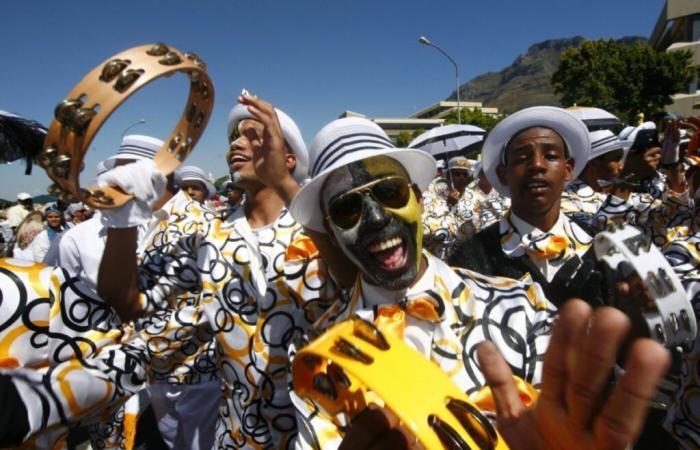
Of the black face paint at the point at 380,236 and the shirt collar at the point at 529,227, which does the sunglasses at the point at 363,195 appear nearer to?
the black face paint at the point at 380,236

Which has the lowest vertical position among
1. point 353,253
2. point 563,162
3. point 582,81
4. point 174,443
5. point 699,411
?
point 174,443

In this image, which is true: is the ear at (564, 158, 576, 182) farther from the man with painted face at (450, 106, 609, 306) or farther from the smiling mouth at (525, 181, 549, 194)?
the smiling mouth at (525, 181, 549, 194)

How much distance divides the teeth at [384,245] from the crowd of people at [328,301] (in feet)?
0.04

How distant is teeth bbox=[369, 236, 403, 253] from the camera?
1537mm

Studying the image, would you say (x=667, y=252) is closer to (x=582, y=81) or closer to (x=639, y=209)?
(x=639, y=209)

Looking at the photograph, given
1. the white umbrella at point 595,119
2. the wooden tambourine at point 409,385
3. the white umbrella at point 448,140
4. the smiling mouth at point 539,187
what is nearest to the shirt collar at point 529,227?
the smiling mouth at point 539,187

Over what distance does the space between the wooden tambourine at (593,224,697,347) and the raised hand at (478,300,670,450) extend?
0.51 metres

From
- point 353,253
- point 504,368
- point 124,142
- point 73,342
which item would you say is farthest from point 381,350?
point 124,142

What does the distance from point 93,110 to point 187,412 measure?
113 inches

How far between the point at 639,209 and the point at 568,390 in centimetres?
401

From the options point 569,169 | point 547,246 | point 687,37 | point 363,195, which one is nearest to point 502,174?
point 569,169

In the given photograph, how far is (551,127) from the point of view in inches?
107

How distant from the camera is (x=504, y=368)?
1045 millimetres

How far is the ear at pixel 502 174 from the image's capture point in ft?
9.74
